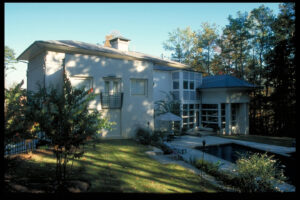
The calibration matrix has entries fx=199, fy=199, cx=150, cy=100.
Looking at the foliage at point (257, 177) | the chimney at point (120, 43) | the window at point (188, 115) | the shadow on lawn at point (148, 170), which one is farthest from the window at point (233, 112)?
the foliage at point (257, 177)

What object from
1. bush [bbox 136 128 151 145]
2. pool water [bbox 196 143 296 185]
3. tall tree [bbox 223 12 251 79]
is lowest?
pool water [bbox 196 143 296 185]

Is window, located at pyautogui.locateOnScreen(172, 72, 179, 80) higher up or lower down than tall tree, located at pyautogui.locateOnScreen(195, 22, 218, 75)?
lower down

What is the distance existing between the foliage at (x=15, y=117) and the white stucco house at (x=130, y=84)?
324cm

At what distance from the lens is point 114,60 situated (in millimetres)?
11375

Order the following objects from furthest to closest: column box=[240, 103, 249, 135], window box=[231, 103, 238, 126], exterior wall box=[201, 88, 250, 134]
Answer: window box=[231, 103, 238, 126] < column box=[240, 103, 249, 135] < exterior wall box=[201, 88, 250, 134]

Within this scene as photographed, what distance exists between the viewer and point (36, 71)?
10.6m

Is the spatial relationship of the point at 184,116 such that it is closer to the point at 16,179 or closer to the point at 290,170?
the point at 290,170

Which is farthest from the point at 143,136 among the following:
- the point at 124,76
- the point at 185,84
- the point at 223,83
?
the point at 223,83

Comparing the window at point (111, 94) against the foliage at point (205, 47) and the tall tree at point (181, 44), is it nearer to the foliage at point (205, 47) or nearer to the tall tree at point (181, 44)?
the tall tree at point (181, 44)

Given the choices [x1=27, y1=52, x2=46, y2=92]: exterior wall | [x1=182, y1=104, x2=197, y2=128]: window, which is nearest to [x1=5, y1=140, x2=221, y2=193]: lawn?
[x1=27, y1=52, x2=46, y2=92]: exterior wall

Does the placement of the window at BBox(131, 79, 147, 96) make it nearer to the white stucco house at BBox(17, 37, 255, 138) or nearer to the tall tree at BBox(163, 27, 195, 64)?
the white stucco house at BBox(17, 37, 255, 138)

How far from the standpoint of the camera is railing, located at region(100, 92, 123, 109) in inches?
434

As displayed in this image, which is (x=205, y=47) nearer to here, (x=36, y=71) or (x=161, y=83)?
(x=161, y=83)

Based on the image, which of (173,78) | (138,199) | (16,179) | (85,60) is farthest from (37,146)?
(173,78)
